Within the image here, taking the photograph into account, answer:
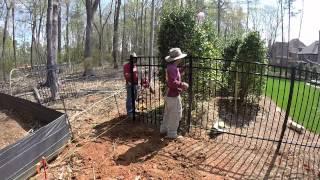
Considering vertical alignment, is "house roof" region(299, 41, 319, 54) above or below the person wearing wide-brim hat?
above

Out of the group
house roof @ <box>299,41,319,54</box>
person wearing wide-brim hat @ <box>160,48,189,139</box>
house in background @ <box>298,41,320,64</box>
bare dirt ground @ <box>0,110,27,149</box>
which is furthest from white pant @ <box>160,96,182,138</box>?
house roof @ <box>299,41,319,54</box>

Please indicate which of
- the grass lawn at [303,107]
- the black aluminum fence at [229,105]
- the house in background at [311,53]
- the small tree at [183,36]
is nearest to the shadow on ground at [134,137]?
the black aluminum fence at [229,105]

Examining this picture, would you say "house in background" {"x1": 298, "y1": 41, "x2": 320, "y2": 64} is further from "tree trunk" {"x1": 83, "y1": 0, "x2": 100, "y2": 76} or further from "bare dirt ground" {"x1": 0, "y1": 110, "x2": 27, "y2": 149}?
"bare dirt ground" {"x1": 0, "y1": 110, "x2": 27, "y2": 149}

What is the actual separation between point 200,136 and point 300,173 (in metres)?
2.00

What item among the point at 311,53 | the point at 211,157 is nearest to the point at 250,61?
the point at 211,157

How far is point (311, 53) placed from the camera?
5762 cm

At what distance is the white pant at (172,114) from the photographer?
6.21 meters

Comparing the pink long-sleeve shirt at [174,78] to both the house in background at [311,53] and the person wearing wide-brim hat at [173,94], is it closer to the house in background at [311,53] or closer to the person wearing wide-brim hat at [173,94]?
the person wearing wide-brim hat at [173,94]

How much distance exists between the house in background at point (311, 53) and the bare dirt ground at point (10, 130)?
5427 cm

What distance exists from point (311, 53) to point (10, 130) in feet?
190

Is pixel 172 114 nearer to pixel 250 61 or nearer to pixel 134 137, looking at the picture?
pixel 134 137

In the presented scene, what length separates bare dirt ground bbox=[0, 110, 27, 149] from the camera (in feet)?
25.8

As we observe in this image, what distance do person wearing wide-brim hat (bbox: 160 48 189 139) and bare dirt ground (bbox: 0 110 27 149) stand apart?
3731 millimetres

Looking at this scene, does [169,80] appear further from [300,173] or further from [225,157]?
[300,173]
